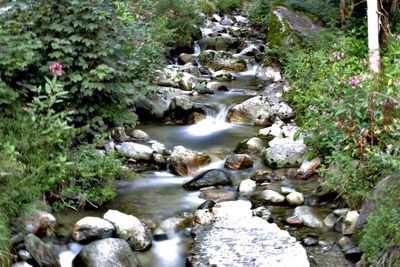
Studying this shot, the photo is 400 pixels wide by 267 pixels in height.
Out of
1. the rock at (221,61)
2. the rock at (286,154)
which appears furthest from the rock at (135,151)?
the rock at (221,61)

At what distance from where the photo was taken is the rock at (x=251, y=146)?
7963 mm

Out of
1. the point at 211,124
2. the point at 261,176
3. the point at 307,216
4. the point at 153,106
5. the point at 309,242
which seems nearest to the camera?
the point at 309,242

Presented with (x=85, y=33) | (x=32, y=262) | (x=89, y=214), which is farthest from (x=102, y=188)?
(x=85, y=33)

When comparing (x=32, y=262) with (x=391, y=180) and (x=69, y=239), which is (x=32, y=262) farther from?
(x=391, y=180)

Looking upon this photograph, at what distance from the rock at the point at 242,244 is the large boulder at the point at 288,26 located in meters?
7.65

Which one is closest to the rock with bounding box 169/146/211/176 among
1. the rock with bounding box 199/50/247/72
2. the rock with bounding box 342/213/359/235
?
the rock with bounding box 342/213/359/235

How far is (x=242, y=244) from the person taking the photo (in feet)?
16.1

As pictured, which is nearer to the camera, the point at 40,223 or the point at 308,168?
the point at 40,223

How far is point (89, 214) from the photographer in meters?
5.48

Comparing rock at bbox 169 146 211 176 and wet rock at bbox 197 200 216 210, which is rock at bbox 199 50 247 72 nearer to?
rock at bbox 169 146 211 176

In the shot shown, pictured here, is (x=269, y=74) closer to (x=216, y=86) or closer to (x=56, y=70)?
(x=216, y=86)

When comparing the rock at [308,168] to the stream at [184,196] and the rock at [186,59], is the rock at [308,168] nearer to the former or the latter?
the stream at [184,196]

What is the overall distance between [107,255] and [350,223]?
8.76 feet

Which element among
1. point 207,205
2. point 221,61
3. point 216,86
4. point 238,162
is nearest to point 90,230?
point 207,205
